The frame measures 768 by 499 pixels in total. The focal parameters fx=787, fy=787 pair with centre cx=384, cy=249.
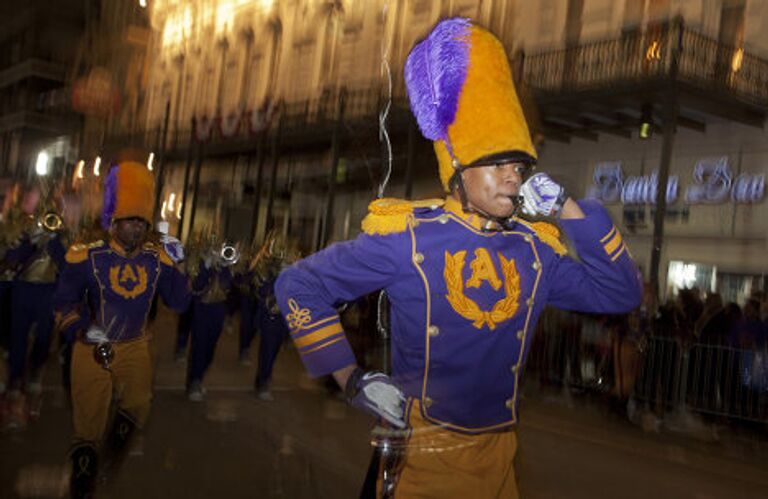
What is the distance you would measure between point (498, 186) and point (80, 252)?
317 centimetres

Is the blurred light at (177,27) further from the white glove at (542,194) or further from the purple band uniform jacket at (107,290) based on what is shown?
the white glove at (542,194)

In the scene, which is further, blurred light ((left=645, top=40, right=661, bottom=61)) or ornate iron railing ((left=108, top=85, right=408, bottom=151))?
ornate iron railing ((left=108, top=85, right=408, bottom=151))

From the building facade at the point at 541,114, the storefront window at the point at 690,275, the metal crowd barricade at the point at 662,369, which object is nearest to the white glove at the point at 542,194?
the building facade at the point at 541,114

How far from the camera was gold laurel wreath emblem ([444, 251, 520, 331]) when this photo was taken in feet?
8.43

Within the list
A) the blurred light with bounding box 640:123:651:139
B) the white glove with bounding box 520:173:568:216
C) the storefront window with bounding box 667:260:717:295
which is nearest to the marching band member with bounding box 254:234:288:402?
the white glove with bounding box 520:173:568:216

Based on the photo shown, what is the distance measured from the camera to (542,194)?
8.29 feet

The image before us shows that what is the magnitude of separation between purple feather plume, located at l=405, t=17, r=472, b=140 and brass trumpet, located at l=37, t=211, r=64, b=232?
7.04m

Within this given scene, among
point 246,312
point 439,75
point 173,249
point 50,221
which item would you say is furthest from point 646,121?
point 439,75

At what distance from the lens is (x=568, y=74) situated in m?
15.5

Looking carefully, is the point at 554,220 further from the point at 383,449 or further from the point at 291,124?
the point at 291,124

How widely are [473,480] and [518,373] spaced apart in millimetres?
407

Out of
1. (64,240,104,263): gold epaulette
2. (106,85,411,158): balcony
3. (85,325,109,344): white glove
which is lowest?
(85,325,109,344): white glove

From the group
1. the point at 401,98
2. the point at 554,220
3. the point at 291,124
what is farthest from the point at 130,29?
the point at 554,220

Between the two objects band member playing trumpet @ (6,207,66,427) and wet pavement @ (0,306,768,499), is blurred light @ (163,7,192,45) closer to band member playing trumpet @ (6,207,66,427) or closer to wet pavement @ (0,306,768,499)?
wet pavement @ (0,306,768,499)
